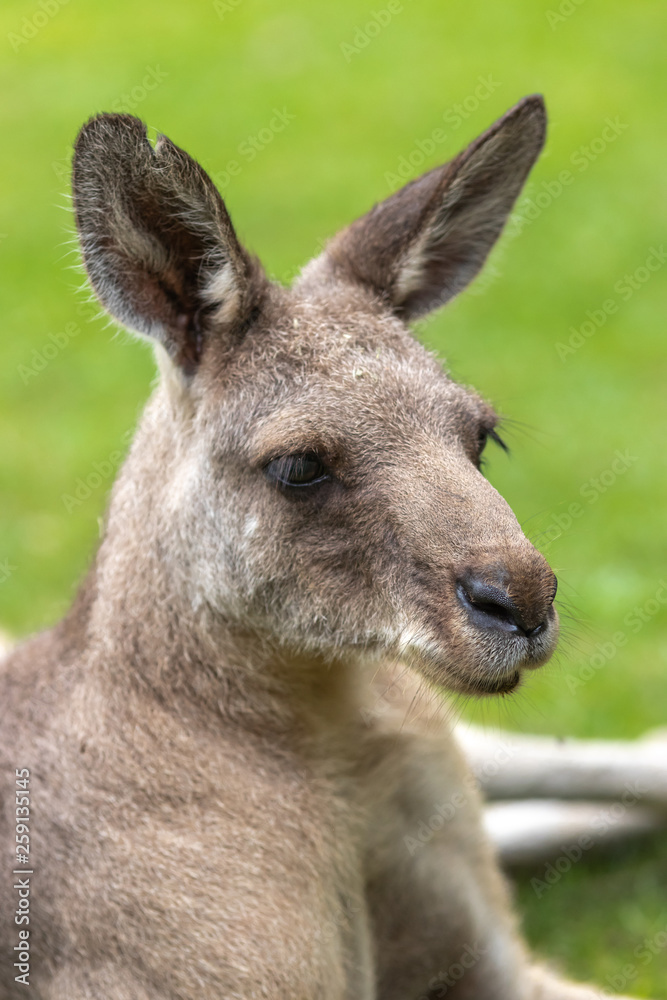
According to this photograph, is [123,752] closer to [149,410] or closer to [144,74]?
[149,410]

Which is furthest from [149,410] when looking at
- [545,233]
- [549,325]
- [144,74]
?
[144,74]

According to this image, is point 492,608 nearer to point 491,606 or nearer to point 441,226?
point 491,606

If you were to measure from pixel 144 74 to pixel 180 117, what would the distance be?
6.25ft

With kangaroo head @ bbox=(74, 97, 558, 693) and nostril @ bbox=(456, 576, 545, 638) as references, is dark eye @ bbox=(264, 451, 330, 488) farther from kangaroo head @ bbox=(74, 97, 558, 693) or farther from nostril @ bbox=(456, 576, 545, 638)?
nostril @ bbox=(456, 576, 545, 638)

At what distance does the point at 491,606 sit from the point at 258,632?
2.86ft

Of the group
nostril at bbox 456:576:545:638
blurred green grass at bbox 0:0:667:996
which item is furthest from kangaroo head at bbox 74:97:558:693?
blurred green grass at bbox 0:0:667:996

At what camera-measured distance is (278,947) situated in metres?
3.81

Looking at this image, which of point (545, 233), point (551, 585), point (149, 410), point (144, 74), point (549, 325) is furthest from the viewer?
point (144, 74)

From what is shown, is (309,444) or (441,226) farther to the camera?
(441,226)

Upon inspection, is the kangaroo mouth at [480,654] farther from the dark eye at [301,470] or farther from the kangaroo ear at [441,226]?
the kangaroo ear at [441,226]

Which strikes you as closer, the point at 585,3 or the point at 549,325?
the point at 549,325

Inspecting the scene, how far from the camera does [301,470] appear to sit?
3740mm

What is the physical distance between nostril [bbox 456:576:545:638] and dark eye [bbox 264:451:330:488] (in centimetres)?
58

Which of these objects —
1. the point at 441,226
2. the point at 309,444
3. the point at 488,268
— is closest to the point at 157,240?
→ the point at 309,444
